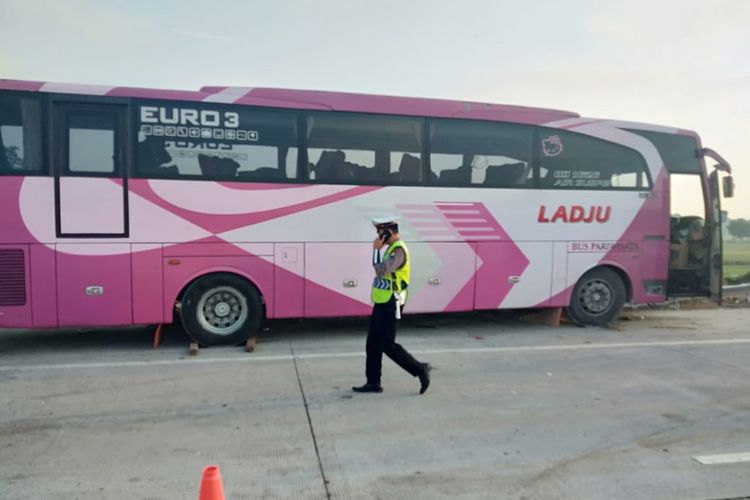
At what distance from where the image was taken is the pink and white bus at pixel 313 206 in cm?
685

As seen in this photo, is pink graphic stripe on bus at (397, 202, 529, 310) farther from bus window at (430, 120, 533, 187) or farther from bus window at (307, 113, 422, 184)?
bus window at (307, 113, 422, 184)

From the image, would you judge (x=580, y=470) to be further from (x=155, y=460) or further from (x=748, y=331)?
(x=748, y=331)

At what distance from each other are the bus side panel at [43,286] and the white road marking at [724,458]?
7071 millimetres

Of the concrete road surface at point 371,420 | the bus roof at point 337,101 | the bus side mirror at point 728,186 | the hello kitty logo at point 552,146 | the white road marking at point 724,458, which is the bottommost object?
the concrete road surface at point 371,420

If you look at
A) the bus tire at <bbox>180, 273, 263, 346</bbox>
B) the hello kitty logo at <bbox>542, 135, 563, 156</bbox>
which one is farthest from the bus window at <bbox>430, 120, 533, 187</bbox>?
the bus tire at <bbox>180, 273, 263, 346</bbox>

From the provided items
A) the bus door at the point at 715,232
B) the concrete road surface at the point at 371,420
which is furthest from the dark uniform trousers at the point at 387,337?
the bus door at the point at 715,232

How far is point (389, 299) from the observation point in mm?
5426

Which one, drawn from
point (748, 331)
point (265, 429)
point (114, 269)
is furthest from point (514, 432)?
point (748, 331)

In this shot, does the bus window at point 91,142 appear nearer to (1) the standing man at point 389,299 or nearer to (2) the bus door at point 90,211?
(2) the bus door at point 90,211

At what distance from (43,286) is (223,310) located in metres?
2.20

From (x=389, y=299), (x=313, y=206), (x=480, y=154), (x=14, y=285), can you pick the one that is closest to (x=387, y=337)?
(x=389, y=299)

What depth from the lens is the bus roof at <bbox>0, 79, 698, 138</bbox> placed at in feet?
22.6

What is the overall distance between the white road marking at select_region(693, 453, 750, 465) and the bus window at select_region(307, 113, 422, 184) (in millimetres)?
5059

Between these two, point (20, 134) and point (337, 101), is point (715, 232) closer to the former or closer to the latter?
point (337, 101)
